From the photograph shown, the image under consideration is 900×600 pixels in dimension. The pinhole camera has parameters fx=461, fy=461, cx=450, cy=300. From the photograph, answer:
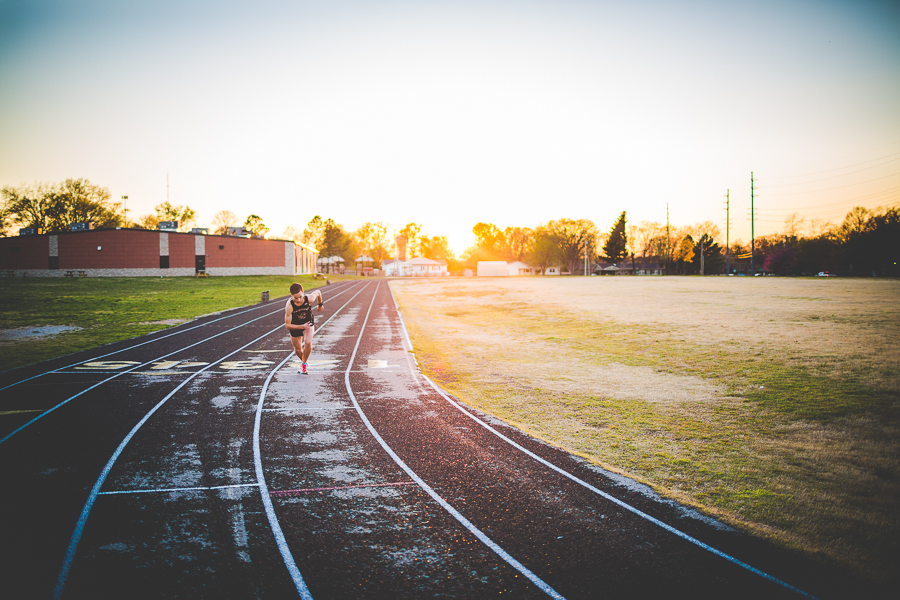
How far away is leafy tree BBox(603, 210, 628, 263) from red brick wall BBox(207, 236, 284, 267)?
79.6 m

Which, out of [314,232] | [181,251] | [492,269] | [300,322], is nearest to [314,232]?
[314,232]

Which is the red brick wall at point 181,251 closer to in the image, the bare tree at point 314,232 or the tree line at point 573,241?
the tree line at point 573,241

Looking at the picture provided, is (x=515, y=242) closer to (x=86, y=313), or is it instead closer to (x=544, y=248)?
(x=544, y=248)

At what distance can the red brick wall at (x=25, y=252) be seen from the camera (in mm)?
52500

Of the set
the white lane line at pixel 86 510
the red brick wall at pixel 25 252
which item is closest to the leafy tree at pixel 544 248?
the red brick wall at pixel 25 252

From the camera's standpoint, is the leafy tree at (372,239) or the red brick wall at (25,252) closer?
the red brick wall at (25,252)

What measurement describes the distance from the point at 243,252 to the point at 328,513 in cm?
6421

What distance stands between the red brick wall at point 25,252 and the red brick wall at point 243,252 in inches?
662

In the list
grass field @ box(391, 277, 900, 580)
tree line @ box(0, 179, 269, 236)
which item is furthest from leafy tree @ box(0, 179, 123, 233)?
grass field @ box(391, 277, 900, 580)

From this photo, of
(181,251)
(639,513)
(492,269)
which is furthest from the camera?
(492,269)

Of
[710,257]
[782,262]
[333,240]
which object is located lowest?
[782,262]

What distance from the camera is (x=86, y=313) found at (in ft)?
79.6

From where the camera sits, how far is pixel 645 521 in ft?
16.4

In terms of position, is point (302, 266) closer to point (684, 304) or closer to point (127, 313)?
point (127, 313)
